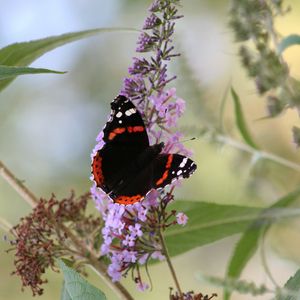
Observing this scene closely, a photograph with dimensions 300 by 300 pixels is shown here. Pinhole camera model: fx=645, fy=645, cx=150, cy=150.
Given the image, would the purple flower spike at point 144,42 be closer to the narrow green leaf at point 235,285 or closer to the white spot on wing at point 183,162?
the white spot on wing at point 183,162

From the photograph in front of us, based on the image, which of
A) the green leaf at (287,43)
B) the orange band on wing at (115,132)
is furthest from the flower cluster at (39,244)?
the green leaf at (287,43)

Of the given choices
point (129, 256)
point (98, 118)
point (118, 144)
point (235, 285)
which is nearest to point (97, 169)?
point (118, 144)

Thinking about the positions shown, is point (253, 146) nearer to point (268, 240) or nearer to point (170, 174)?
point (170, 174)

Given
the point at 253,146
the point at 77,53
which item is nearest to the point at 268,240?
the point at 253,146

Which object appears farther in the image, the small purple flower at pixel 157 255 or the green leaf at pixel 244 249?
the green leaf at pixel 244 249

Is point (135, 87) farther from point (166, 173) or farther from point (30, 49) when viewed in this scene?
point (30, 49)

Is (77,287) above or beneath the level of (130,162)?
beneath
